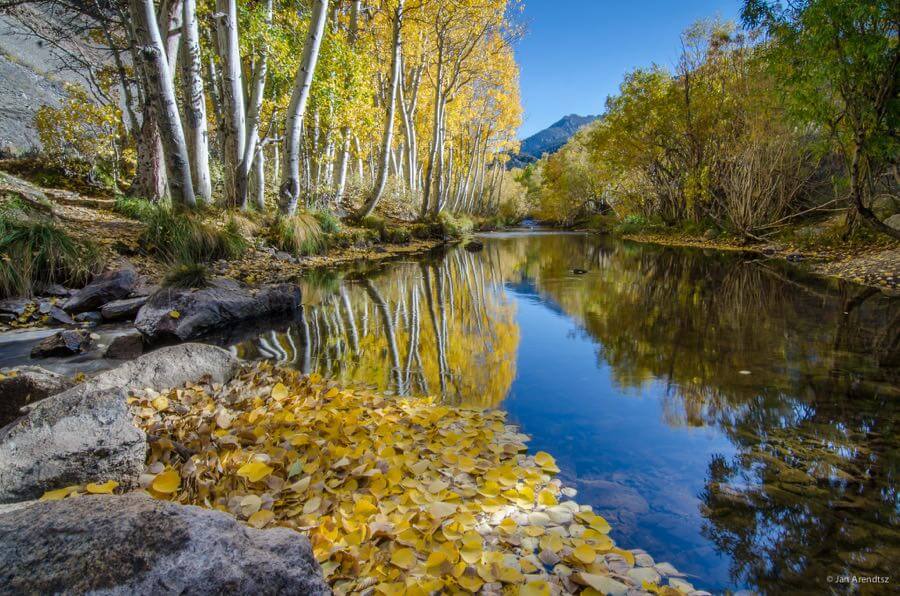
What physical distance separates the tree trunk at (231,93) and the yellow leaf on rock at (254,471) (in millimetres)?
9125

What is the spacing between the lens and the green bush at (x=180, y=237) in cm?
821

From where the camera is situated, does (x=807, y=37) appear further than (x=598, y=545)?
Yes

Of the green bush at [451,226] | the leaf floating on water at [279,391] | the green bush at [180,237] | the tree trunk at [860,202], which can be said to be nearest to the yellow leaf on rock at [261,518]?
the leaf floating on water at [279,391]

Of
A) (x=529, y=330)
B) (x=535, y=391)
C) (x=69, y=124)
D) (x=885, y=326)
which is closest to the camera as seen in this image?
(x=535, y=391)

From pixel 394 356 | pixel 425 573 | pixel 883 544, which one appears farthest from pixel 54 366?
pixel 883 544

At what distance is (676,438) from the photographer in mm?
3109

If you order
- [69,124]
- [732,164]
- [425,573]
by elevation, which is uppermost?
[69,124]

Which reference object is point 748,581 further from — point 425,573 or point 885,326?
point 885,326

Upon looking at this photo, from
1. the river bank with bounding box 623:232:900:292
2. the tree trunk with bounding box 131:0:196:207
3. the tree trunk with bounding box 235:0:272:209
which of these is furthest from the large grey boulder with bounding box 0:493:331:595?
the river bank with bounding box 623:232:900:292

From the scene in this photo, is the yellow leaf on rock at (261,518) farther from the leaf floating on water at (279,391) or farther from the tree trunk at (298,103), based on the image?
the tree trunk at (298,103)

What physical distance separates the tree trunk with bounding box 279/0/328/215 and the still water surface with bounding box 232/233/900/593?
3574 mm

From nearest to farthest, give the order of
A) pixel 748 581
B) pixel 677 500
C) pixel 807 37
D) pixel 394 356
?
1. pixel 748 581
2. pixel 677 500
3. pixel 394 356
4. pixel 807 37

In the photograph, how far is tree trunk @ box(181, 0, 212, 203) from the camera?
8.27 metres

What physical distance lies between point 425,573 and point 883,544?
6.90ft
